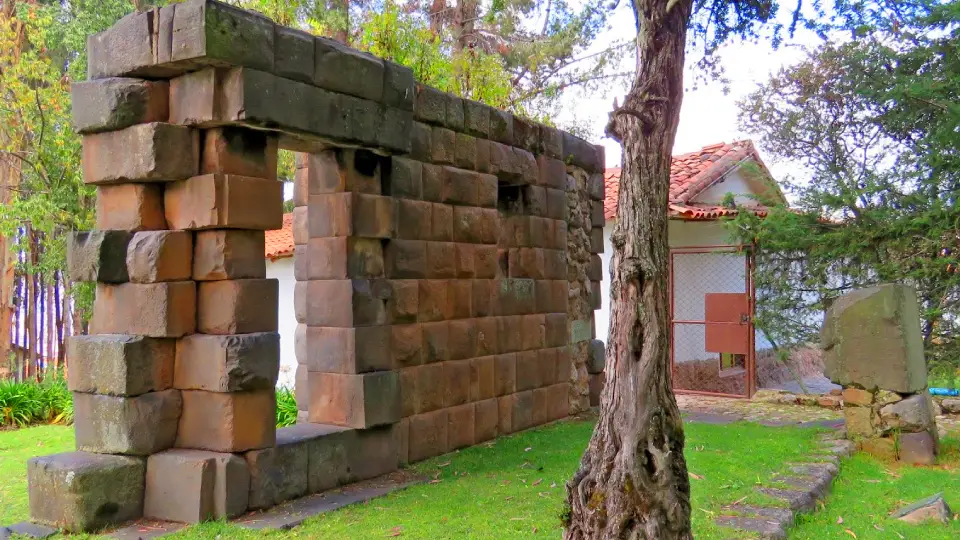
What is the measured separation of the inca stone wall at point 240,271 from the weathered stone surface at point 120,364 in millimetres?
14

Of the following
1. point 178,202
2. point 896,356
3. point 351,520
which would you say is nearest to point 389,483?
point 351,520

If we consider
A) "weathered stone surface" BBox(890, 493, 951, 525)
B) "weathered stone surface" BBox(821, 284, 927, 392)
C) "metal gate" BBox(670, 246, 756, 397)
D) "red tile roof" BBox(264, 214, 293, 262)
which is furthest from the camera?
"red tile roof" BBox(264, 214, 293, 262)

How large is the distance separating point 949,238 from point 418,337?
21.4 ft

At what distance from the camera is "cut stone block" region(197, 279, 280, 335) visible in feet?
18.3

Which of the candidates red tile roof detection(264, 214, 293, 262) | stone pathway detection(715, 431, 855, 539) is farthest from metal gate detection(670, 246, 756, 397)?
red tile roof detection(264, 214, 293, 262)

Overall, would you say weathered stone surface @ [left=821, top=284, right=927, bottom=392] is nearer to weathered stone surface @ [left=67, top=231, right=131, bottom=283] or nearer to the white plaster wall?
weathered stone surface @ [left=67, top=231, right=131, bottom=283]

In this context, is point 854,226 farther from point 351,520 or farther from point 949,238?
point 351,520

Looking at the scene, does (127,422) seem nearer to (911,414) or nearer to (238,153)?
(238,153)

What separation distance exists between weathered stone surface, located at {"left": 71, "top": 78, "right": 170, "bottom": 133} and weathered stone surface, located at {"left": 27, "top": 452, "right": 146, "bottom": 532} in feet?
7.60

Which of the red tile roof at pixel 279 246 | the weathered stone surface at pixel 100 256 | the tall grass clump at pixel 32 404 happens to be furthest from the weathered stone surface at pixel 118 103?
the red tile roof at pixel 279 246

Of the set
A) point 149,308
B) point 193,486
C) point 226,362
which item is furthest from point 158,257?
point 193,486

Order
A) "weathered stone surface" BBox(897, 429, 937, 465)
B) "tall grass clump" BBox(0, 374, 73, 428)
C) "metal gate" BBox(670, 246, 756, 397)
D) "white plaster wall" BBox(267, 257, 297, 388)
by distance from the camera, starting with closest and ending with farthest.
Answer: "weathered stone surface" BBox(897, 429, 937, 465), "tall grass clump" BBox(0, 374, 73, 428), "metal gate" BBox(670, 246, 756, 397), "white plaster wall" BBox(267, 257, 297, 388)

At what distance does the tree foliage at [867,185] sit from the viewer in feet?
29.7

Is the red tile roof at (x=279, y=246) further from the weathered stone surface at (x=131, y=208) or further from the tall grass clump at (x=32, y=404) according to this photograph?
the weathered stone surface at (x=131, y=208)
